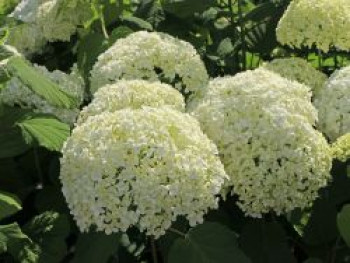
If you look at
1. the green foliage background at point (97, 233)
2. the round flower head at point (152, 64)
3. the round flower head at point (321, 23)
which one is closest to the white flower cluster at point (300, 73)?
the round flower head at point (321, 23)

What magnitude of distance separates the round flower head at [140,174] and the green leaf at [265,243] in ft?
1.25

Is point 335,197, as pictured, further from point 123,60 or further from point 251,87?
point 123,60

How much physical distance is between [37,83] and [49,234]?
0.62 meters

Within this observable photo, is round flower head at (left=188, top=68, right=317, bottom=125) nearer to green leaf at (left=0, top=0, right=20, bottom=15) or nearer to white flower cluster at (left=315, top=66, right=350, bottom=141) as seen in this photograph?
white flower cluster at (left=315, top=66, right=350, bottom=141)

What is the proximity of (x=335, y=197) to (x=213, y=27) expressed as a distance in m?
2.01

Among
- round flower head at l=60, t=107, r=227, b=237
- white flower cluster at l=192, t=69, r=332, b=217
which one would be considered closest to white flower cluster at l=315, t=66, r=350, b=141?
white flower cluster at l=192, t=69, r=332, b=217

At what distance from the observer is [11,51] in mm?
3193

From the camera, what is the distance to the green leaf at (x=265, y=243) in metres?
2.98

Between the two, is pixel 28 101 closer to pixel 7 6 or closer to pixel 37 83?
pixel 37 83

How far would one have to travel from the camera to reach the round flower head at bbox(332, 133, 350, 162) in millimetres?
2961

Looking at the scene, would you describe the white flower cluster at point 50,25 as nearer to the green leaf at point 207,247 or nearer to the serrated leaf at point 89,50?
the serrated leaf at point 89,50

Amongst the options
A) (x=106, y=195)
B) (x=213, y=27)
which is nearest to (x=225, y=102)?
(x=106, y=195)

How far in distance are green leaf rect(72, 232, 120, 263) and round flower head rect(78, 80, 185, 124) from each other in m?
0.54

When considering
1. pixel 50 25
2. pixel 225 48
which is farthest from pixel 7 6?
pixel 225 48
